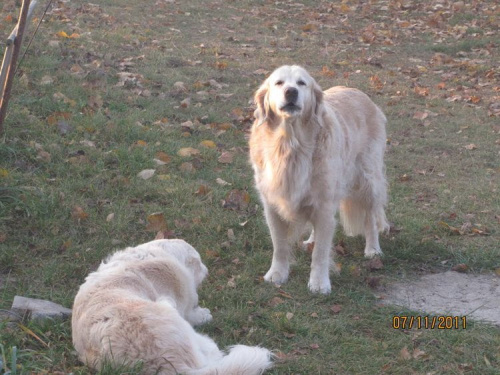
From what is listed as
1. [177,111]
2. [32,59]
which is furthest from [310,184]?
[32,59]

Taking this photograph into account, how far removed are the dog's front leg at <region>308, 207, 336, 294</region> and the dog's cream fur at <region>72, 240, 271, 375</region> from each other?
1269mm

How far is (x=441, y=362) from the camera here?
4.04 metres

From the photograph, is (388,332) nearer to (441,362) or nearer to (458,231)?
(441,362)

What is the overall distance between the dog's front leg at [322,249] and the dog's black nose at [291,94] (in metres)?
0.82

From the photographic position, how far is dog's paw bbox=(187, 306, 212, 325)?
4242 mm

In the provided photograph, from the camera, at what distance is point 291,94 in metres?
4.85

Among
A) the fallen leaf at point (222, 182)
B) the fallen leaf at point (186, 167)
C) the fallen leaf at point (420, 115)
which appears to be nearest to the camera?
the fallen leaf at point (222, 182)

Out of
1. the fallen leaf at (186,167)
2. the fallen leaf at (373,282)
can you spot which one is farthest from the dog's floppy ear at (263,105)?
the fallen leaf at (186,167)

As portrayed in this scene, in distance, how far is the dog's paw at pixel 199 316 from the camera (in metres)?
4.24

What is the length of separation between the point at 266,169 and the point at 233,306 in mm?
1090

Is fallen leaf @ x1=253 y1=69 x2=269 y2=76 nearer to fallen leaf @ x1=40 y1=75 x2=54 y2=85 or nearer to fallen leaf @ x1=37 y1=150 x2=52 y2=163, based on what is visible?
fallen leaf @ x1=40 y1=75 x2=54 y2=85

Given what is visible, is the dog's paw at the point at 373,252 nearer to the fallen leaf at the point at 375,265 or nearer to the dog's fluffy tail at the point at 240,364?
the fallen leaf at the point at 375,265

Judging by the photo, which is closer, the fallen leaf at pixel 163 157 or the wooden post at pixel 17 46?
the wooden post at pixel 17 46
